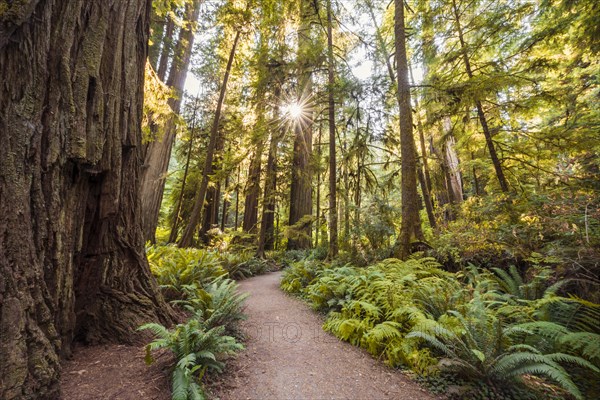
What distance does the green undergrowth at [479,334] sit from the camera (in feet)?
7.81

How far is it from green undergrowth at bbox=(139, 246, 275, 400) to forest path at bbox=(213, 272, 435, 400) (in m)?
0.26

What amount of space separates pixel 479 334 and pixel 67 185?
4.58 m

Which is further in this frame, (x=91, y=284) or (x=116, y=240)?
(x=116, y=240)

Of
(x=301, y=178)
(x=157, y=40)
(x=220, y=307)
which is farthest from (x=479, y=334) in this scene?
(x=157, y=40)

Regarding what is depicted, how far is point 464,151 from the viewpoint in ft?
28.7

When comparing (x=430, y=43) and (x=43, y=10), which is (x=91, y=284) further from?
(x=430, y=43)

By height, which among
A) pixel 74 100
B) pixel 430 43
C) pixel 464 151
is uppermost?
pixel 430 43

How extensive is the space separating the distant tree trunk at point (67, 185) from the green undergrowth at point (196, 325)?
62 centimetres

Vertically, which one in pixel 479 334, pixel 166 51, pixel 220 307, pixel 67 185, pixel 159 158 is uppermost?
pixel 166 51

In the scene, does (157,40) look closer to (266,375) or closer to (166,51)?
(166,51)

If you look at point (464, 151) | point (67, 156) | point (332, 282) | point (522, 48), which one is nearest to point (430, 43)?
point (522, 48)

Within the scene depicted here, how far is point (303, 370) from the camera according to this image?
285cm

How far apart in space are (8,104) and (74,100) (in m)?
0.53

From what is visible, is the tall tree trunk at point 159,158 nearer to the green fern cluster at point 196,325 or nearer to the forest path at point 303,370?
the green fern cluster at point 196,325
